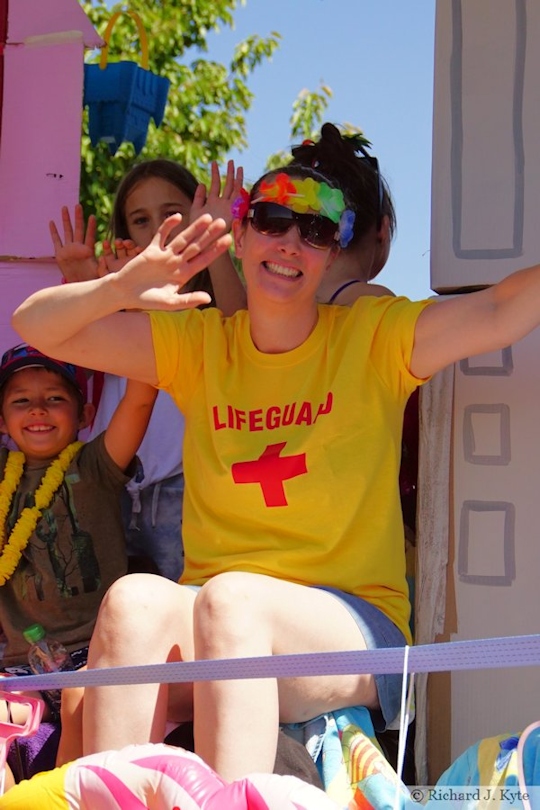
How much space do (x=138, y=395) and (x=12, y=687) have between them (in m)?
0.90

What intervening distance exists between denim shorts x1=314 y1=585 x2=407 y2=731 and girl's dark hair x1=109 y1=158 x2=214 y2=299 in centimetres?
136

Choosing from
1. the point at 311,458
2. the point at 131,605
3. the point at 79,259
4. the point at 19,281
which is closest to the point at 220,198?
the point at 79,259

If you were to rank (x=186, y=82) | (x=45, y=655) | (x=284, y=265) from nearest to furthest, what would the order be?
(x=284, y=265)
(x=45, y=655)
(x=186, y=82)

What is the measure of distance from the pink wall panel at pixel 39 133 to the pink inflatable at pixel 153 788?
2.37m

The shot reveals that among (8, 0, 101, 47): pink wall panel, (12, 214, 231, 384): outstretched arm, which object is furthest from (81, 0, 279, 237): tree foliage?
(12, 214, 231, 384): outstretched arm

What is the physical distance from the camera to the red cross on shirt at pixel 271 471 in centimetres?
256

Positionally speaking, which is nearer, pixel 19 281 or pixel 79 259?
pixel 79 259

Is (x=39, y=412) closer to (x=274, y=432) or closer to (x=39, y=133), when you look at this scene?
(x=274, y=432)

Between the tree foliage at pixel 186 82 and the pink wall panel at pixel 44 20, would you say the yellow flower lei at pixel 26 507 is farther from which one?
the tree foliage at pixel 186 82

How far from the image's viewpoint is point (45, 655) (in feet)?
9.77

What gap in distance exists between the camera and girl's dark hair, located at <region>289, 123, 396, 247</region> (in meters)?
3.07

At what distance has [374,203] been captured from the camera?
10.2 feet

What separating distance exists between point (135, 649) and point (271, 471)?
508mm

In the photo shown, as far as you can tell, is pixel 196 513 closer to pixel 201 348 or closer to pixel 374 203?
pixel 201 348
